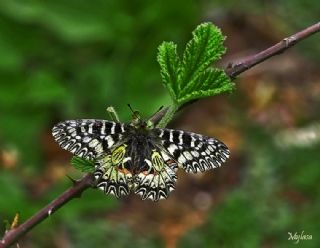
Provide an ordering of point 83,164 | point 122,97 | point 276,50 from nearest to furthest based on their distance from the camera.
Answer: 1. point 276,50
2. point 83,164
3. point 122,97

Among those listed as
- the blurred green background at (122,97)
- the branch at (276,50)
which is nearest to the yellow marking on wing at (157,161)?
the branch at (276,50)

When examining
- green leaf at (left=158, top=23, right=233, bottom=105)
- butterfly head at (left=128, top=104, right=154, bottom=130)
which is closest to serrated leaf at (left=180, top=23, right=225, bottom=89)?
green leaf at (left=158, top=23, right=233, bottom=105)

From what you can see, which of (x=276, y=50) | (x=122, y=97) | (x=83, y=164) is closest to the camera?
(x=276, y=50)

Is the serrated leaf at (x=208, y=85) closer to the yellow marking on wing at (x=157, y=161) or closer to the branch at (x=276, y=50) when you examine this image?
the branch at (x=276, y=50)

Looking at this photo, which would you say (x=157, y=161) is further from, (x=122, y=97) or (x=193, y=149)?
(x=122, y=97)

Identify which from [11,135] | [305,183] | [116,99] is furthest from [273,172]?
[11,135]

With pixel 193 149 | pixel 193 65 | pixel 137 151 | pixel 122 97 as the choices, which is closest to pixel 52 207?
pixel 137 151

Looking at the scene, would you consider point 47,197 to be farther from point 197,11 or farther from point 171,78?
point 171,78
